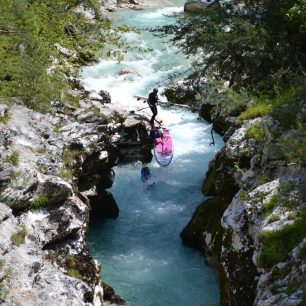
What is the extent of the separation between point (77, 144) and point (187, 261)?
190 inches

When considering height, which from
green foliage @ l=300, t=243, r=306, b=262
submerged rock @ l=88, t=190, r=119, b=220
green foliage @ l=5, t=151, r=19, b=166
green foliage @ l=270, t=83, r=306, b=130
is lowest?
submerged rock @ l=88, t=190, r=119, b=220

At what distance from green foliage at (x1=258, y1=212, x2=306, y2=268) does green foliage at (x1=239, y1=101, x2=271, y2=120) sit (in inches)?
188

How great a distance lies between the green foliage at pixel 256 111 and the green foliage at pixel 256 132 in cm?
71

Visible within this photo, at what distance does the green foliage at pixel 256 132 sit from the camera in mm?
11508

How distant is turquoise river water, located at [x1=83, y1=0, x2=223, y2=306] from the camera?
41.9 ft

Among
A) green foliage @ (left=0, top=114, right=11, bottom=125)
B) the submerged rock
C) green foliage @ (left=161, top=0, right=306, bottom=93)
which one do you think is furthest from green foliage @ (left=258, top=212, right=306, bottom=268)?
the submerged rock

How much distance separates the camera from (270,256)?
816 centimetres

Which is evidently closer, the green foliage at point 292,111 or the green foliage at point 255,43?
the green foliage at point 292,111

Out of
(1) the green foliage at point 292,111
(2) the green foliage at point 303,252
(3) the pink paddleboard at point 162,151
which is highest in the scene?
(1) the green foliage at point 292,111

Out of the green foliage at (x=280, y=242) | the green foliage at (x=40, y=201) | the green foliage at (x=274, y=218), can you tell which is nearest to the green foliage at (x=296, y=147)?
the green foliage at (x=274, y=218)

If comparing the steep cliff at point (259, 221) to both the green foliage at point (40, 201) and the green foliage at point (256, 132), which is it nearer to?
the green foliage at point (256, 132)

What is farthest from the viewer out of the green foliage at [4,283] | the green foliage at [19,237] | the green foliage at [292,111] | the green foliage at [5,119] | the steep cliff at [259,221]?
the green foliage at [5,119]

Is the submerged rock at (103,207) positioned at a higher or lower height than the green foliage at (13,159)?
lower

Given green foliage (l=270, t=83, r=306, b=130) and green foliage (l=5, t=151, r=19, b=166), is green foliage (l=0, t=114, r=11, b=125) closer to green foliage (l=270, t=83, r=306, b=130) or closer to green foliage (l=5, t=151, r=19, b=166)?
green foliage (l=5, t=151, r=19, b=166)
